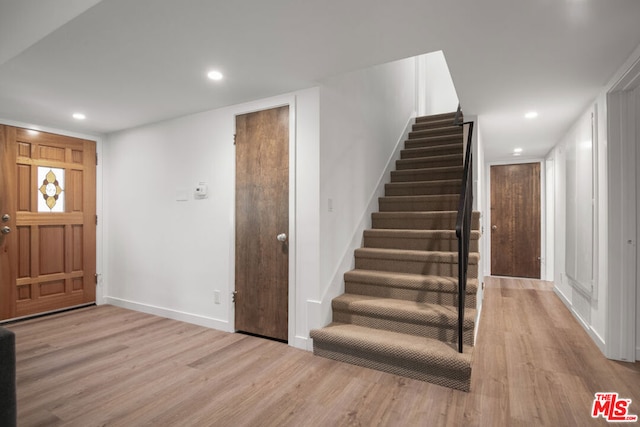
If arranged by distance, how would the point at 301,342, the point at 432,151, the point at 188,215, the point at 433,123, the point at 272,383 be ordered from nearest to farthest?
the point at 272,383 → the point at 301,342 → the point at 188,215 → the point at 432,151 → the point at 433,123

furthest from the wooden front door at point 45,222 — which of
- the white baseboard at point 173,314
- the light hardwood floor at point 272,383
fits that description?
the light hardwood floor at point 272,383

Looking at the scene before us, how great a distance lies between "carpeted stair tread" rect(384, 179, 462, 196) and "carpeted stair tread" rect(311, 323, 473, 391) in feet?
6.34

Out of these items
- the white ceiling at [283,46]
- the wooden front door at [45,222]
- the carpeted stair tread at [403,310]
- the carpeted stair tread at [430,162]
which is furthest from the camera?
the carpeted stair tread at [430,162]

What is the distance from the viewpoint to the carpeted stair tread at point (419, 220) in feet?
10.8

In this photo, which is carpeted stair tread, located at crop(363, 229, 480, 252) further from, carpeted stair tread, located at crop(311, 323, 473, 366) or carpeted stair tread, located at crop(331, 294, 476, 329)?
carpeted stair tread, located at crop(311, 323, 473, 366)

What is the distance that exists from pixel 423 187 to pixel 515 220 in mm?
2998

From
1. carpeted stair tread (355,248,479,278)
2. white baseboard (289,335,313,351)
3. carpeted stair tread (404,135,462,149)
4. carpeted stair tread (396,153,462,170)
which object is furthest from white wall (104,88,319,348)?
carpeted stair tread (404,135,462,149)

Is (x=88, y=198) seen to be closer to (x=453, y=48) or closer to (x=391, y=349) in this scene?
(x=391, y=349)

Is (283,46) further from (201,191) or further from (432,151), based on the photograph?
(432,151)

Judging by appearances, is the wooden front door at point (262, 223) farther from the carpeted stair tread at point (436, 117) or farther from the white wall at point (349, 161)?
the carpeted stair tread at point (436, 117)

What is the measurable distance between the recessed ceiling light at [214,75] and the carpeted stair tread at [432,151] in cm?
294

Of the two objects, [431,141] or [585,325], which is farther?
[431,141]

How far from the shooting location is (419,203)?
370 cm

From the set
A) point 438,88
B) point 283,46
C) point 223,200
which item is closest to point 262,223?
point 223,200
